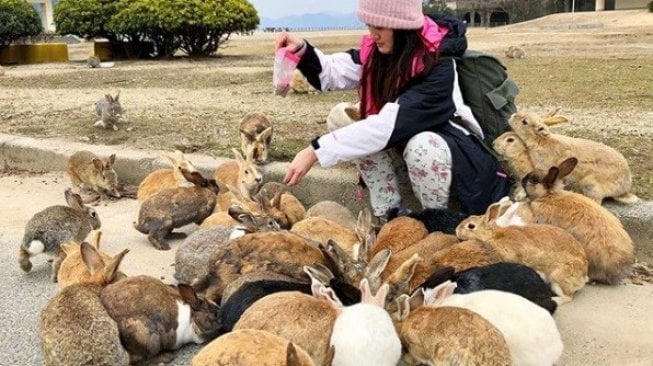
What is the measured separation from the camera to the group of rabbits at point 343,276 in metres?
2.72

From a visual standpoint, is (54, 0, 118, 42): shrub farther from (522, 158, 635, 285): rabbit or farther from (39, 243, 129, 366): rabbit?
(39, 243, 129, 366): rabbit

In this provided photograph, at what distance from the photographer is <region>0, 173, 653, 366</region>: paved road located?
10.1 ft

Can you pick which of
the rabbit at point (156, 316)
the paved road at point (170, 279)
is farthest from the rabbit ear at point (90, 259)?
the paved road at point (170, 279)

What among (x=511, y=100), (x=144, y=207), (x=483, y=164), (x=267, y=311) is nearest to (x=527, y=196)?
(x=483, y=164)

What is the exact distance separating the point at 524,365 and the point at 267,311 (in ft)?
Result: 3.16

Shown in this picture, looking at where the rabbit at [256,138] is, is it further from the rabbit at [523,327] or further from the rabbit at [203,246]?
the rabbit at [523,327]

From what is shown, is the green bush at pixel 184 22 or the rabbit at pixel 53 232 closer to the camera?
the rabbit at pixel 53 232

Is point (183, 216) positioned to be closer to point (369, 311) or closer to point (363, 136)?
point (363, 136)

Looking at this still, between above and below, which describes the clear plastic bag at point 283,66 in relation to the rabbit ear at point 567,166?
above

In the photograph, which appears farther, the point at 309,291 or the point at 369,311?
the point at 309,291

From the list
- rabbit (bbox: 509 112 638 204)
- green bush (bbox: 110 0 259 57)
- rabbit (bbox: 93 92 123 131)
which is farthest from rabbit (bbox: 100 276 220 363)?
green bush (bbox: 110 0 259 57)

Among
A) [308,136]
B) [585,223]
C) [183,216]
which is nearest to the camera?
[585,223]

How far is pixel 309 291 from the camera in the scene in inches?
126

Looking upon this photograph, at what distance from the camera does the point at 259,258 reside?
3.44 metres
